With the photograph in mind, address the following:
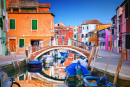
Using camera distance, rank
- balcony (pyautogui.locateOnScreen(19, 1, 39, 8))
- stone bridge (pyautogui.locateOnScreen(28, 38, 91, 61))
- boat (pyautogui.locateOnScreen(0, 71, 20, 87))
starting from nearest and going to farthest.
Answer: boat (pyautogui.locateOnScreen(0, 71, 20, 87)) < stone bridge (pyautogui.locateOnScreen(28, 38, 91, 61)) < balcony (pyautogui.locateOnScreen(19, 1, 39, 8))

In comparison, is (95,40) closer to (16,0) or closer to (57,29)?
(57,29)

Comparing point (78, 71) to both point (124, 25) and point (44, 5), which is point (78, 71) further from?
point (44, 5)

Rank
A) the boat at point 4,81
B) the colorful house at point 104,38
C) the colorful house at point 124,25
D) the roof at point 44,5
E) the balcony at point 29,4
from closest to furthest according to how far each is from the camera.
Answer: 1. the boat at point 4,81
2. the colorful house at point 124,25
3. the balcony at point 29,4
4. the roof at point 44,5
5. the colorful house at point 104,38

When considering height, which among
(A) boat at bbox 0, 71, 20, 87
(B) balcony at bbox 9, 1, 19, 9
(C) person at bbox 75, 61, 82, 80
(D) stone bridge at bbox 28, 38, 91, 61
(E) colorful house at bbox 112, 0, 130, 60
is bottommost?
(C) person at bbox 75, 61, 82, 80

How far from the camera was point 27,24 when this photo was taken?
20.1m

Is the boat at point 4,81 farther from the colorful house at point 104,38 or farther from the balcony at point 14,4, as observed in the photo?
the colorful house at point 104,38

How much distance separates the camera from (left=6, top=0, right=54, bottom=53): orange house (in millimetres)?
19906

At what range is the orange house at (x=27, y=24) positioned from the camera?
19.9 m

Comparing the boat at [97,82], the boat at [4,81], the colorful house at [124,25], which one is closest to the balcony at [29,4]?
the colorful house at [124,25]

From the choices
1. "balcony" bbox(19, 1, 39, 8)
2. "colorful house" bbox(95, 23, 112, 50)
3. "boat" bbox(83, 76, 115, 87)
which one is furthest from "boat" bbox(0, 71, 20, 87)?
"colorful house" bbox(95, 23, 112, 50)

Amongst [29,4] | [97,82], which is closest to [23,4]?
[29,4]

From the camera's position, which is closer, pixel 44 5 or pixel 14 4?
pixel 14 4

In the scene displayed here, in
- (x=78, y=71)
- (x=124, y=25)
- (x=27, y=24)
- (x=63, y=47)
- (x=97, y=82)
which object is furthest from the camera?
(x=27, y=24)

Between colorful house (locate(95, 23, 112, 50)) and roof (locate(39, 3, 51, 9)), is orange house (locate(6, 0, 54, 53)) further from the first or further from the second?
colorful house (locate(95, 23, 112, 50))
